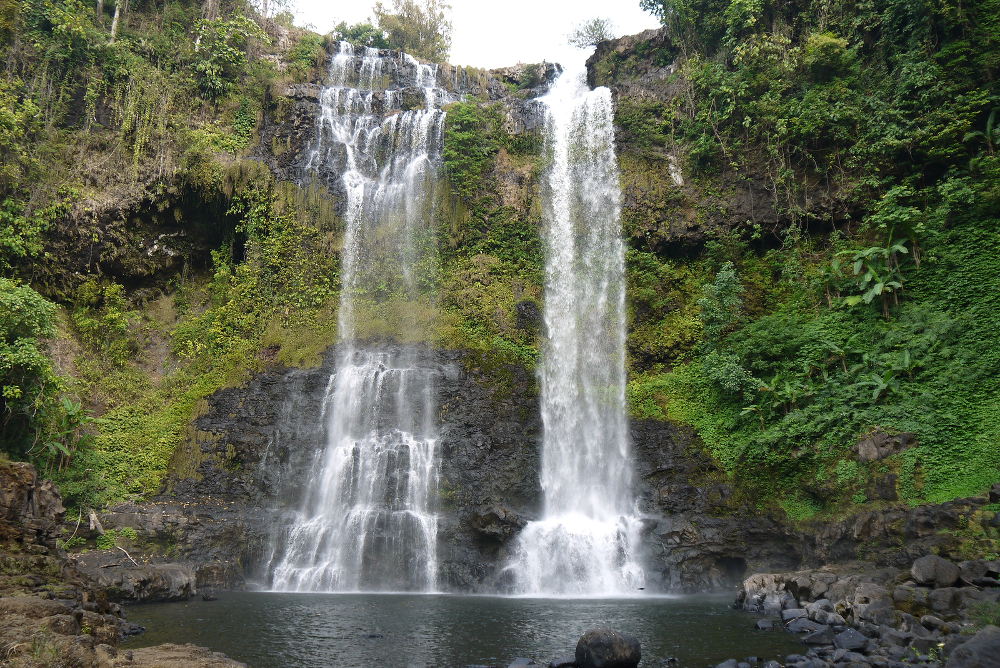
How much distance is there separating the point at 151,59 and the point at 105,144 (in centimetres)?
441

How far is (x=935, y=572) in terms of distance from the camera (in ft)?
30.7

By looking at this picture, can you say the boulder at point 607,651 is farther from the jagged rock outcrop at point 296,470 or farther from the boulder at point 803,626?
the jagged rock outcrop at point 296,470

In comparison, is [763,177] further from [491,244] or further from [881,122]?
[491,244]

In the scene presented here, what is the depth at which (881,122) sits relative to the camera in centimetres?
1689

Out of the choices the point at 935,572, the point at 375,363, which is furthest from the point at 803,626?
the point at 375,363

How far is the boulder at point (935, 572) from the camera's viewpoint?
30.2ft

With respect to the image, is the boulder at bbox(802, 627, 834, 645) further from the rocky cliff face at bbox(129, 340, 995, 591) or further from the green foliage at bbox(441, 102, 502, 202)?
the green foliage at bbox(441, 102, 502, 202)

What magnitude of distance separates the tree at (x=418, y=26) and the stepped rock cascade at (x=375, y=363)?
8.63 metres

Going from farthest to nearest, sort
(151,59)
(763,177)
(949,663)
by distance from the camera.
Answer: (151,59), (763,177), (949,663)

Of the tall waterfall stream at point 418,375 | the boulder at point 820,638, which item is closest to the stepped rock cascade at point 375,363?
the tall waterfall stream at point 418,375

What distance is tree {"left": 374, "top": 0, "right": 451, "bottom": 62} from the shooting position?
115ft

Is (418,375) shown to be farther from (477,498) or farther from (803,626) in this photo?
(803,626)

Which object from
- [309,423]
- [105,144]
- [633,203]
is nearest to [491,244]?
[633,203]

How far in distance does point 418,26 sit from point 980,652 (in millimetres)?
36792
